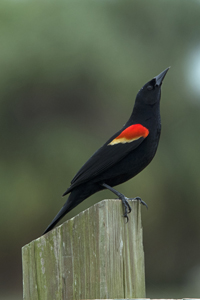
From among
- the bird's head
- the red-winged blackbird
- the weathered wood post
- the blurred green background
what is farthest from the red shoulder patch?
the blurred green background

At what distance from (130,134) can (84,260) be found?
1509 millimetres

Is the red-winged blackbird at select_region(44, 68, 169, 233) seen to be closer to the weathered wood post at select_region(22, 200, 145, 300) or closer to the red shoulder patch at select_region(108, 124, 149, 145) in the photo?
the red shoulder patch at select_region(108, 124, 149, 145)

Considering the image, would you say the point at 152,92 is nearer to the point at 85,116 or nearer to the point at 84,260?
the point at 84,260

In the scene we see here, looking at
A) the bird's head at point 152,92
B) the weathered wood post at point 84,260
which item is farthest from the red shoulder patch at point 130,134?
the weathered wood post at point 84,260

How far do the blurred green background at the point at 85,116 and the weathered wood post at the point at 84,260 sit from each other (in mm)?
7828

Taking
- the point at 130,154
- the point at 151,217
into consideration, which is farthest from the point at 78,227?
the point at 151,217

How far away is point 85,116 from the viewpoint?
1141 cm

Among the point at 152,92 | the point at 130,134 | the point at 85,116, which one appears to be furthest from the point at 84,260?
the point at 85,116

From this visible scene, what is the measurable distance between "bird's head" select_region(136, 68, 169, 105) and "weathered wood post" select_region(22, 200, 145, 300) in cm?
177

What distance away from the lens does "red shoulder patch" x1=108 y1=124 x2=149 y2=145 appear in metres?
3.57

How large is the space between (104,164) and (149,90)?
96 cm

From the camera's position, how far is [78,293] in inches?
89.8

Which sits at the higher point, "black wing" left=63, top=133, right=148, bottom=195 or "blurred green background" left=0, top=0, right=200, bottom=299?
"blurred green background" left=0, top=0, right=200, bottom=299

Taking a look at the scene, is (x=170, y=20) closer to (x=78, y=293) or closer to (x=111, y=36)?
(x=111, y=36)
